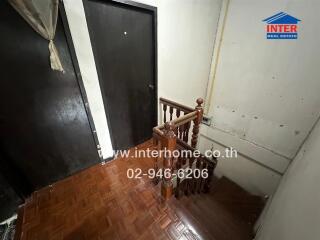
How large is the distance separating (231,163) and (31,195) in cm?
251

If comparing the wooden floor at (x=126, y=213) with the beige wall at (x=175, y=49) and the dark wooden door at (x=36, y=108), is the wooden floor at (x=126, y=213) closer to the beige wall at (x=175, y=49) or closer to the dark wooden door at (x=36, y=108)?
the dark wooden door at (x=36, y=108)

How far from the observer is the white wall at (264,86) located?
1188mm

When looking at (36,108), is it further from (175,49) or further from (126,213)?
(175,49)

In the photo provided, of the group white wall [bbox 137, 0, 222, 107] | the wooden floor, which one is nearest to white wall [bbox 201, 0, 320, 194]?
white wall [bbox 137, 0, 222, 107]

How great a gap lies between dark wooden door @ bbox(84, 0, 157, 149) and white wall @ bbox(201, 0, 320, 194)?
95 centimetres

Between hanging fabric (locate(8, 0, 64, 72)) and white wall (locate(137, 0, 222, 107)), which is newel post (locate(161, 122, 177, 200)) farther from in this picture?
hanging fabric (locate(8, 0, 64, 72))

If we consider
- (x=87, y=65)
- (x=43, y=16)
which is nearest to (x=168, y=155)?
(x=87, y=65)

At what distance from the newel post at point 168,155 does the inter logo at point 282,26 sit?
1231 mm

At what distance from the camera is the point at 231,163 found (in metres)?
1.99

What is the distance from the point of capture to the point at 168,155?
1.31 meters

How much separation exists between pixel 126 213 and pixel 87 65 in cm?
164

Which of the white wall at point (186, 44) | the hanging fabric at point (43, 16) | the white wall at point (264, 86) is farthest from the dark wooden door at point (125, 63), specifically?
the white wall at point (264, 86)

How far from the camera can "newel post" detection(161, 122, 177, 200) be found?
1208mm

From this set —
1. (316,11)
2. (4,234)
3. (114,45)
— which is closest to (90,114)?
(114,45)
